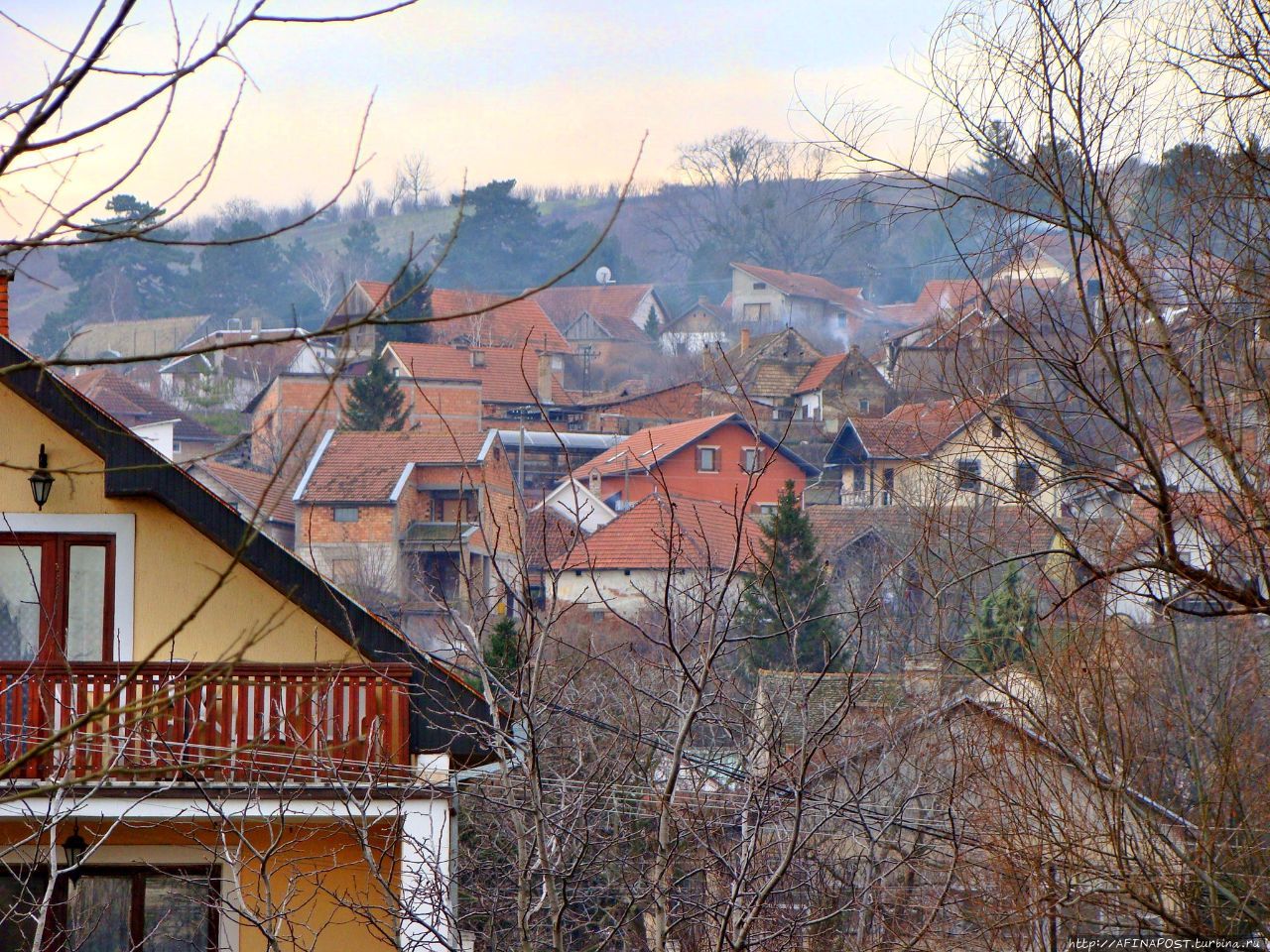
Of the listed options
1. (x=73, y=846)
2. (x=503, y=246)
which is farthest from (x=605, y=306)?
(x=73, y=846)

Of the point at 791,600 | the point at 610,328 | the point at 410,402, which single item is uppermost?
the point at 610,328

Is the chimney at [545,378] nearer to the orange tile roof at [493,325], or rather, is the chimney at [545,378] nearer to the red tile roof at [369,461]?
the orange tile roof at [493,325]

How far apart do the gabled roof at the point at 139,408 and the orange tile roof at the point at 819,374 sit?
27.4 m

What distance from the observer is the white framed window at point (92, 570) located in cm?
963

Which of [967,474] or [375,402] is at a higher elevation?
Answer: [375,402]

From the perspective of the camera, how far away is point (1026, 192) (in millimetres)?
6840

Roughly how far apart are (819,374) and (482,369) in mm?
16524

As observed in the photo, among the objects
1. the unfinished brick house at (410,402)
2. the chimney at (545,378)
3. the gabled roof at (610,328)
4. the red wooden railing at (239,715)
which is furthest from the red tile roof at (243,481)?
the gabled roof at (610,328)

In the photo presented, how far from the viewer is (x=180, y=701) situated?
29.2 feet

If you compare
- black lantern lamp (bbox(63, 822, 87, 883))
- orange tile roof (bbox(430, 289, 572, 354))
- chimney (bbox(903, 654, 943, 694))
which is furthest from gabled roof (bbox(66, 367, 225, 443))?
black lantern lamp (bbox(63, 822, 87, 883))

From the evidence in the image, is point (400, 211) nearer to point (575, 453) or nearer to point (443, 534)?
point (575, 453)

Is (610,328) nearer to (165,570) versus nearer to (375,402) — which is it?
(375,402)

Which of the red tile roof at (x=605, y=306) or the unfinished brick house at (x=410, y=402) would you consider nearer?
the unfinished brick house at (x=410, y=402)

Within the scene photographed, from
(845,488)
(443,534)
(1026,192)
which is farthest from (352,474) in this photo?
(1026,192)
